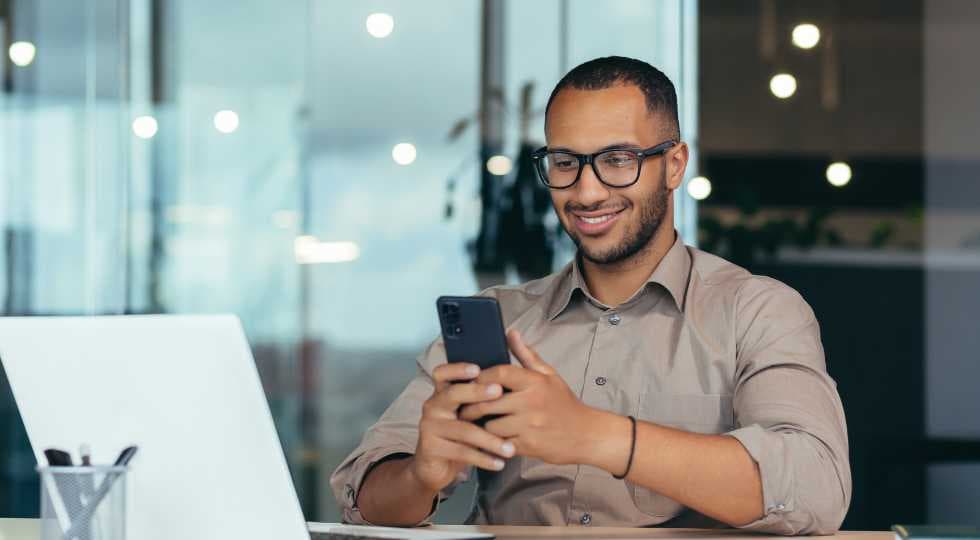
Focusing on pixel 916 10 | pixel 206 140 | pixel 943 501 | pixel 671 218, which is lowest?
pixel 943 501

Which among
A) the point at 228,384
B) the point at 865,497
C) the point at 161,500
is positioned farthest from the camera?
the point at 865,497

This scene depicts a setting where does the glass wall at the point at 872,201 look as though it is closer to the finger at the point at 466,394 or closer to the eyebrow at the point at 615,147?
the eyebrow at the point at 615,147

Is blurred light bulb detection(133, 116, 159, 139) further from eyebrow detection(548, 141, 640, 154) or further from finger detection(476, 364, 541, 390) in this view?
finger detection(476, 364, 541, 390)

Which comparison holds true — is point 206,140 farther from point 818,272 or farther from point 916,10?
point 916,10

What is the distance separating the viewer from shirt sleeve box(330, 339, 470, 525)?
179 centimetres

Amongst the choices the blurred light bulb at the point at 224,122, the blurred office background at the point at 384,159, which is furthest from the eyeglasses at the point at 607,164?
the blurred light bulb at the point at 224,122

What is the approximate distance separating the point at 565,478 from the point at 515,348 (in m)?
0.54

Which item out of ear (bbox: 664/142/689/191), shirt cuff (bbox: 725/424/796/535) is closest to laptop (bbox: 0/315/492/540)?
shirt cuff (bbox: 725/424/796/535)

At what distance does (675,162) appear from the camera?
196cm

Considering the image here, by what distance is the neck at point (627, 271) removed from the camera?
6.51 ft

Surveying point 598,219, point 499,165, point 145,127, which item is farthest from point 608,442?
point 145,127

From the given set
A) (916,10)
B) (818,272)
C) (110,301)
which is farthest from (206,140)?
(916,10)

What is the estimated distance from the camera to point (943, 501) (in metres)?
4.04

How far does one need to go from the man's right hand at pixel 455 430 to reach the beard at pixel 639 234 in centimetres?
53
